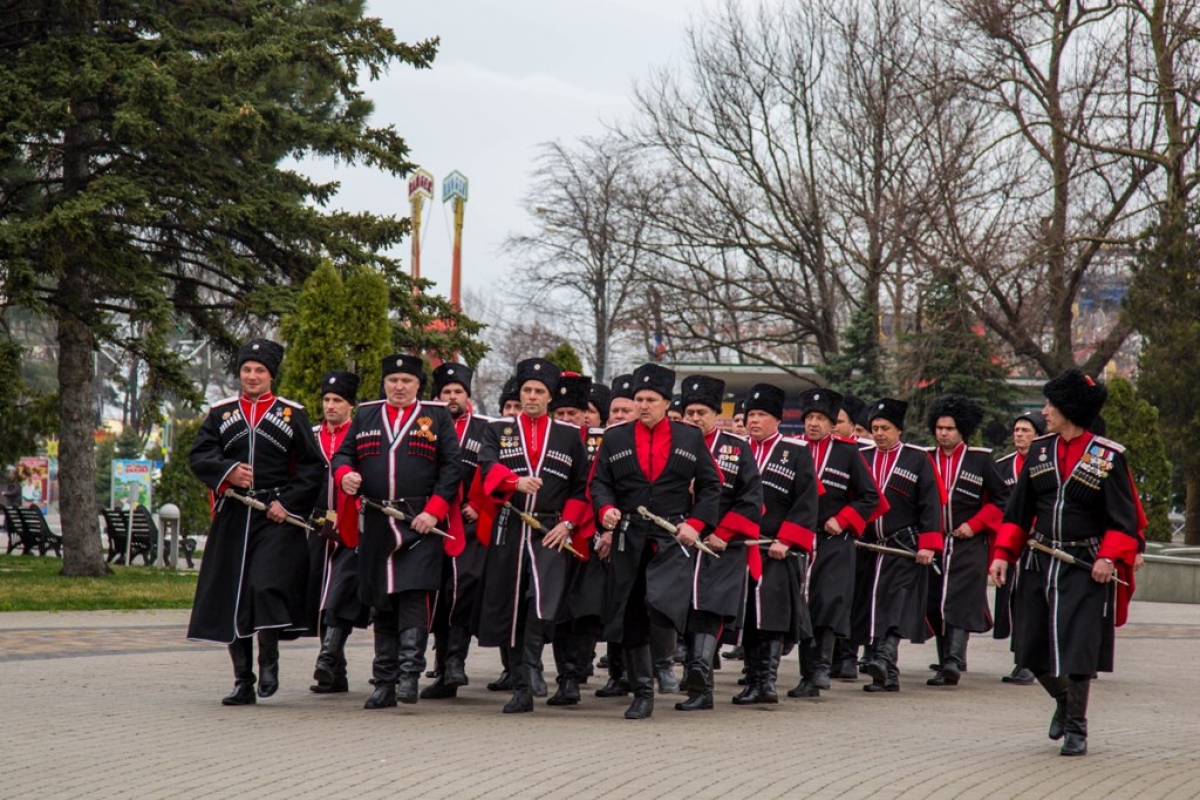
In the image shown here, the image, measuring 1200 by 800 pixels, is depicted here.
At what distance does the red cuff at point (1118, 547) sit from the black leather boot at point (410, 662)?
13.0 ft

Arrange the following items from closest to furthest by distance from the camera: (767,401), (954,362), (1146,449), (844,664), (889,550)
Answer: (767,401) < (889,550) < (844,664) < (1146,449) < (954,362)

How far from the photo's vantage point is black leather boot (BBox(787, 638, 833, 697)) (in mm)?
11820

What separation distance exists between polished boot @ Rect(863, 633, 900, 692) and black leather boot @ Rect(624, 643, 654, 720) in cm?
265

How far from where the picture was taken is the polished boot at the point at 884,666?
1260 cm

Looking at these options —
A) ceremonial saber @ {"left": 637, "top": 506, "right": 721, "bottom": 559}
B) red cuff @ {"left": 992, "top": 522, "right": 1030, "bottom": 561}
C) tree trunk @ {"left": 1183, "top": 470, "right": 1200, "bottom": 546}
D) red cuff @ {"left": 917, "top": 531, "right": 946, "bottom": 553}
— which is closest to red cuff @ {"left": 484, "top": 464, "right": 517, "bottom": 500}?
ceremonial saber @ {"left": 637, "top": 506, "right": 721, "bottom": 559}

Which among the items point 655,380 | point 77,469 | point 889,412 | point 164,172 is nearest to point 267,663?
point 655,380

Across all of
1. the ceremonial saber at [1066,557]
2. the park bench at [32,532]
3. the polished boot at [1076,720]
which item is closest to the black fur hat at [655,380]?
the ceremonial saber at [1066,557]

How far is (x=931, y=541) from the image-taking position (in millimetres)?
13102

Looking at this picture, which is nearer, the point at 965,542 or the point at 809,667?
the point at 809,667

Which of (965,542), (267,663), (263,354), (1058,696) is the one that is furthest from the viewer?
(965,542)

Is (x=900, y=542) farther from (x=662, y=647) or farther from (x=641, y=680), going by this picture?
(x=641, y=680)

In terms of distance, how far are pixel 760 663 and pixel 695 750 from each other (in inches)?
109

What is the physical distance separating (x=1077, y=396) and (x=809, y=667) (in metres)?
3.50

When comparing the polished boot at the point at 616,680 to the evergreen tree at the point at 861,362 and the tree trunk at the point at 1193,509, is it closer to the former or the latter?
the tree trunk at the point at 1193,509
